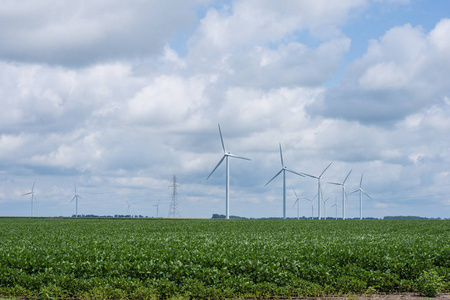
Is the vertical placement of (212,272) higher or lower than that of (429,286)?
higher

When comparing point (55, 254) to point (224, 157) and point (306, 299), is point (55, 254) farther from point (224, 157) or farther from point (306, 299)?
point (224, 157)

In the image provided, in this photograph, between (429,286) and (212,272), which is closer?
(429,286)

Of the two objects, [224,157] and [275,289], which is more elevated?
[224,157]

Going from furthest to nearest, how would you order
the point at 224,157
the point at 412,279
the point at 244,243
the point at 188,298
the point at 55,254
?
the point at 224,157
the point at 244,243
the point at 55,254
the point at 412,279
the point at 188,298

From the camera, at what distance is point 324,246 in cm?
2877

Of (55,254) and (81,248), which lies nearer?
(55,254)

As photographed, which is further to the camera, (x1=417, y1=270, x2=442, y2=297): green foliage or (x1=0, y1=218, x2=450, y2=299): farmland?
(x1=0, y1=218, x2=450, y2=299): farmland

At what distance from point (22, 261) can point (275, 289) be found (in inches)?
536

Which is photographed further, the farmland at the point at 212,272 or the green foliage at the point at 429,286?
the farmland at the point at 212,272

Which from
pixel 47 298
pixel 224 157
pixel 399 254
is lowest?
pixel 47 298

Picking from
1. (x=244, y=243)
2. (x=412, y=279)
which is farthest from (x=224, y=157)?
(x=412, y=279)

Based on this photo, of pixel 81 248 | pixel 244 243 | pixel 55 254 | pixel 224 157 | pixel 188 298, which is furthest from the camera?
pixel 224 157

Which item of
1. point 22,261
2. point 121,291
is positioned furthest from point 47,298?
point 22,261

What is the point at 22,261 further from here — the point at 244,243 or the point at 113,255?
the point at 244,243
